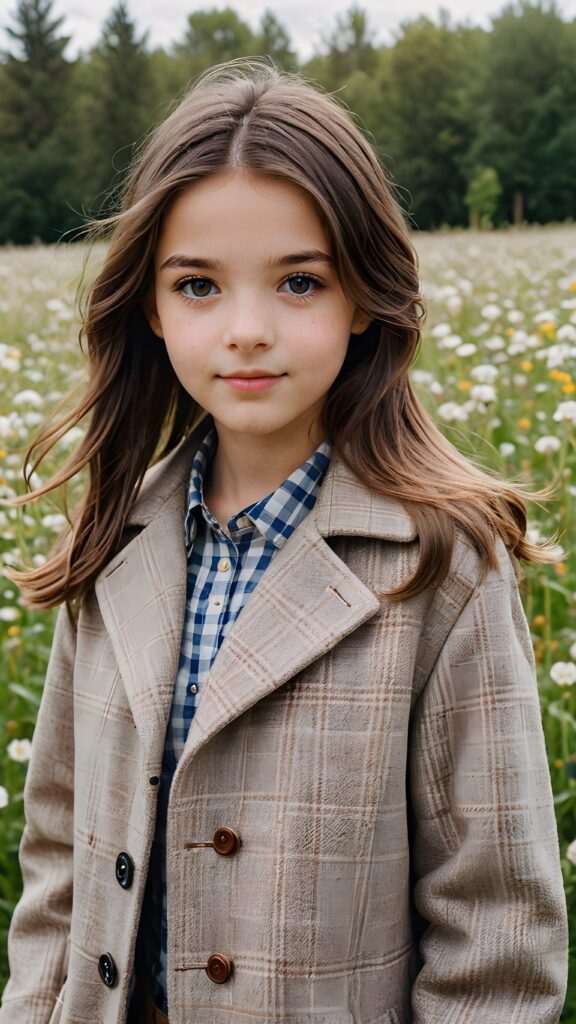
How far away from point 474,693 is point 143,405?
635mm

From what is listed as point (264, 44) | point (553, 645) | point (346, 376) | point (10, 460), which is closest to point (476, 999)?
point (346, 376)

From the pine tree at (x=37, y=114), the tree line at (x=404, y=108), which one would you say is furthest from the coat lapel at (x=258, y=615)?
the pine tree at (x=37, y=114)

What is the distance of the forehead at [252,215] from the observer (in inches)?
49.3

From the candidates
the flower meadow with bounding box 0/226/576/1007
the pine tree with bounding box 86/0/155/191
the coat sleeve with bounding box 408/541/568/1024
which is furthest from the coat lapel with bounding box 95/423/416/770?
the pine tree with bounding box 86/0/155/191

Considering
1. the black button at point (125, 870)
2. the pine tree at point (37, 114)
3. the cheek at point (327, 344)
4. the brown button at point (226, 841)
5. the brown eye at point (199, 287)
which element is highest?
the pine tree at point (37, 114)

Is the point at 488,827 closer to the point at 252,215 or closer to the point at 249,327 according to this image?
the point at 249,327

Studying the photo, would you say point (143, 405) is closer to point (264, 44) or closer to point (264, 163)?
point (264, 163)

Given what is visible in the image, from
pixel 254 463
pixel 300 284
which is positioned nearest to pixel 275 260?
pixel 300 284

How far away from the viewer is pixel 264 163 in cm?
126

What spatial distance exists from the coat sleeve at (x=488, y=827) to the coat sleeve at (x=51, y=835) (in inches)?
21.0

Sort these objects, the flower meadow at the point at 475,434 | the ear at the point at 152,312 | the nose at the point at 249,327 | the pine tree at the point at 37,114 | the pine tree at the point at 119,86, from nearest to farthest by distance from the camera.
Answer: the nose at the point at 249,327, the ear at the point at 152,312, the flower meadow at the point at 475,434, the pine tree at the point at 37,114, the pine tree at the point at 119,86

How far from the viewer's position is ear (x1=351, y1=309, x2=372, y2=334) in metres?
1.38

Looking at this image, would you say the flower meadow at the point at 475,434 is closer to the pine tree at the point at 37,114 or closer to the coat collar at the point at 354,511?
the coat collar at the point at 354,511

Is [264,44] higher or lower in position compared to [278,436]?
higher
